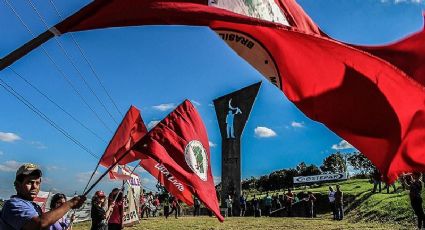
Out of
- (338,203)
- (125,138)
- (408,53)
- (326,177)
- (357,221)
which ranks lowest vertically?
(357,221)

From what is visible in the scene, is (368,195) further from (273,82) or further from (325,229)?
(273,82)

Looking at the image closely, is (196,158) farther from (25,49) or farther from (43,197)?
(43,197)

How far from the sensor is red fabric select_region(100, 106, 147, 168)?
29.5 ft

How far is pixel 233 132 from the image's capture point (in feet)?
123

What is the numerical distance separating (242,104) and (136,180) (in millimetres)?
22666

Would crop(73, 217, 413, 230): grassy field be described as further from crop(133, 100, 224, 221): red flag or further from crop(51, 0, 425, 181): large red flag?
crop(51, 0, 425, 181): large red flag

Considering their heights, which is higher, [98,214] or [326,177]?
[326,177]

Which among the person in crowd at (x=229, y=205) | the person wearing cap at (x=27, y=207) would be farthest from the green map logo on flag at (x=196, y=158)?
the person in crowd at (x=229, y=205)

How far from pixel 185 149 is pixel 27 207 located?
3.87 meters

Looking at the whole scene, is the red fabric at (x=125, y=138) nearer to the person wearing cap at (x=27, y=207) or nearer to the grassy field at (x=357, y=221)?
the person wearing cap at (x=27, y=207)

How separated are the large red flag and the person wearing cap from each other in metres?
1.77

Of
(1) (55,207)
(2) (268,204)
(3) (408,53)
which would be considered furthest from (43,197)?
(2) (268,204)

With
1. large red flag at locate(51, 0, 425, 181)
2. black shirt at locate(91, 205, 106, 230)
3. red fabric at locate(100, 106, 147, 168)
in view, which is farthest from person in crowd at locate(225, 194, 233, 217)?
large red flag at locate(51, 0, 425, 181)

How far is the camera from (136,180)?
16.8m
